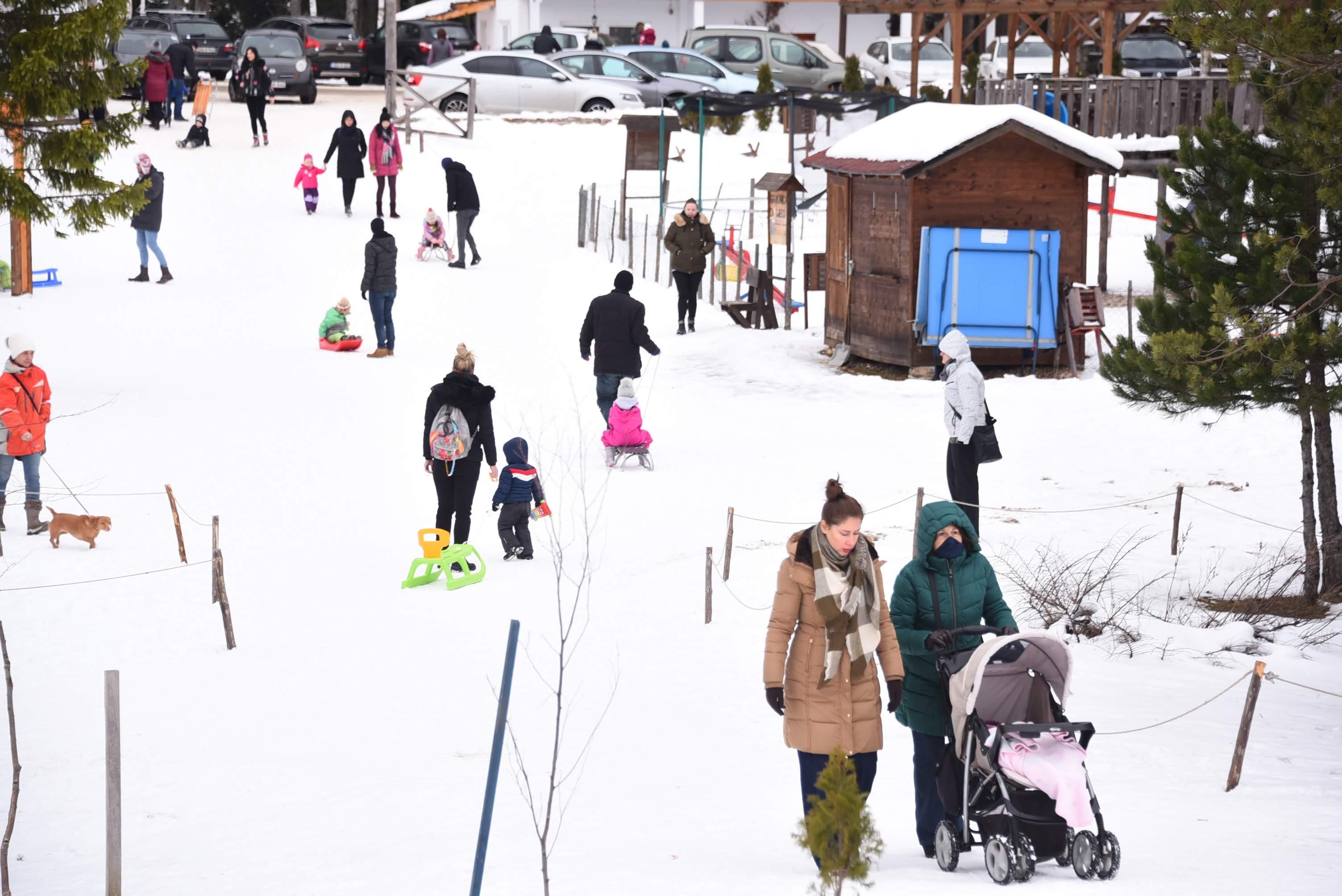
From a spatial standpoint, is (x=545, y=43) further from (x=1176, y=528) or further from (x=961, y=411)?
(x=1176, y=528)

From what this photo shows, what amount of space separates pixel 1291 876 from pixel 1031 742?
1.11 m

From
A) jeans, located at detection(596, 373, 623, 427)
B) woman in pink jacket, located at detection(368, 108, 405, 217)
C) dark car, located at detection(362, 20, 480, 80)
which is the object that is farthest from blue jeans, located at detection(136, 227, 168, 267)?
dark car, located at detection(362, 20, 480, 80)

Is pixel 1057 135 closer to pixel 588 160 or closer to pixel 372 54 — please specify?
pixel 588 160

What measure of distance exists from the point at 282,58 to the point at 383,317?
17935mm

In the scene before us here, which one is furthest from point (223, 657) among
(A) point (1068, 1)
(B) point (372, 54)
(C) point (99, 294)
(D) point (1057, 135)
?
(B) point (372, 54)

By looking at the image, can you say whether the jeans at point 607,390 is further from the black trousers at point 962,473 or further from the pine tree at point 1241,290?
the pine tree at point 1241,290

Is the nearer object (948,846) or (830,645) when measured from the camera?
(830,645)

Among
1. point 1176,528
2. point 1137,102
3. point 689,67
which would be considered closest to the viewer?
point 1176,528

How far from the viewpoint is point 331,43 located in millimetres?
37375

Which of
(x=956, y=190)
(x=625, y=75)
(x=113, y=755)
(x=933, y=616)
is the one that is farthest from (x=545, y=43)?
(x=113, y=755)

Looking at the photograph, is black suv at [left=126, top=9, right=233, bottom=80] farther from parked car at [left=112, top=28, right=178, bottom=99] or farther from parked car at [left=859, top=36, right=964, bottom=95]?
parked car at [left=859, top=36, right=964, bottom=95]

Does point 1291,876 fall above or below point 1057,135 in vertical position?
below

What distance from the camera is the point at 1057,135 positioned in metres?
17.0

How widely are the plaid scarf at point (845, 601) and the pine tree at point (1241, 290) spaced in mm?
4528
